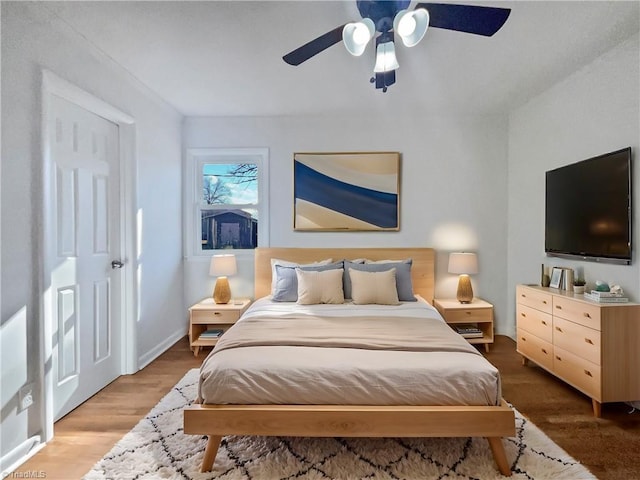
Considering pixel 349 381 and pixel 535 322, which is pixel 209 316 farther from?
pixel 535 322

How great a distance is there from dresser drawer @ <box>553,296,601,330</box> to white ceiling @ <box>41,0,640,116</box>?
1.85m

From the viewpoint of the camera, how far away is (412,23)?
5.49ft

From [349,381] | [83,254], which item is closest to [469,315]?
[349,381]

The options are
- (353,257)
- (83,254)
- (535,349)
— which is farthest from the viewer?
(353,257)

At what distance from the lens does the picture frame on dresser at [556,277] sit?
3.14 meters

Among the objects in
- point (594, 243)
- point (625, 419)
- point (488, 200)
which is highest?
point (488, 200)

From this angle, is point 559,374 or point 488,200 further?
point 488,200

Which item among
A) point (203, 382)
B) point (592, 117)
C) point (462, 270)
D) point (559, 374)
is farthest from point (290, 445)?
point (592, 117)

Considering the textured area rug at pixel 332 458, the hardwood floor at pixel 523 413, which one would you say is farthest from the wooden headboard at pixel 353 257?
the textured area rug at pixel 332 458

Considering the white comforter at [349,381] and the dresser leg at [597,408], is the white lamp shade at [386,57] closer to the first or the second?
the white comforter at [349,381]

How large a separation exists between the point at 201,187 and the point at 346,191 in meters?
1.72

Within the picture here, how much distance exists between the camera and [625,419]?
2.41m

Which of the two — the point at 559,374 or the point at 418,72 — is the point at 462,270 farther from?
the point at 418,72

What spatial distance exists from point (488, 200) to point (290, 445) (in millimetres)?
3407
